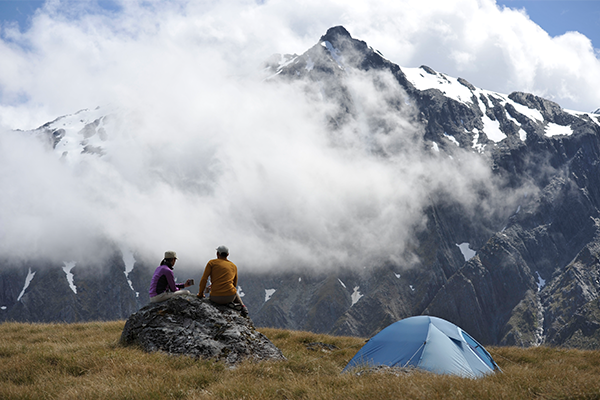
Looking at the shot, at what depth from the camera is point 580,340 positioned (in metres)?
183

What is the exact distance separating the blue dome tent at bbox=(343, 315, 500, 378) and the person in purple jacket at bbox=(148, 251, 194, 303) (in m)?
6.55

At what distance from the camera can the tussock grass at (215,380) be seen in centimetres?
790

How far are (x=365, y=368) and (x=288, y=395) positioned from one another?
3039 millimetres

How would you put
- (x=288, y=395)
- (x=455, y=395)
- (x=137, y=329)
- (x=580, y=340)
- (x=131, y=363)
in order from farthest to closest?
(x=580, y=340)
(x=137, y=329)
(x=131, y=363)
(x=288, y=395)
(x=455, y=395)

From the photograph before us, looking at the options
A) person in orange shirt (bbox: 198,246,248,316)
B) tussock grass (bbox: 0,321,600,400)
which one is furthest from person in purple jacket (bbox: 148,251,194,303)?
tussock grass (bbox: 0,321,600,400)

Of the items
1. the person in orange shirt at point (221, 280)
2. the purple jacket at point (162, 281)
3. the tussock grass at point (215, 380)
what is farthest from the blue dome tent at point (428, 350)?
the purple jacket at point (162, 281)

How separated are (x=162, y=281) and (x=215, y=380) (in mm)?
5505

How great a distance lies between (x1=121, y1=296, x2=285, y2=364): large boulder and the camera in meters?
12.1

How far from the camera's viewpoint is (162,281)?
1421cm

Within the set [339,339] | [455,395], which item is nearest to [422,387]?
[455,395]

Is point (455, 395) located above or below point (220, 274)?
below

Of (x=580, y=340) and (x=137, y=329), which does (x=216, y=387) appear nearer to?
(x=137, y=329)

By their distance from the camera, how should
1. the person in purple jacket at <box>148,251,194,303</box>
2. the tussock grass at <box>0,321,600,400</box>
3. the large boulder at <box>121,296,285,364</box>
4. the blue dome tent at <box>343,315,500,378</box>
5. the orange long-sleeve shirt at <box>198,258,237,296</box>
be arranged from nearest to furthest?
1. the tussock grass at <box>0,321,600,400</box>
2. the large boulder at <box>121,296,285,364</box>
3. the orange long-sleeve shirt at <box>198,258,237,296</box>
4. the person in purple jacket at <box>148,251,194,303</box>
5. the blue dome tent at <box>343,315,500,378</box>

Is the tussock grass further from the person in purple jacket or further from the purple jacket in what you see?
the purple jacket
